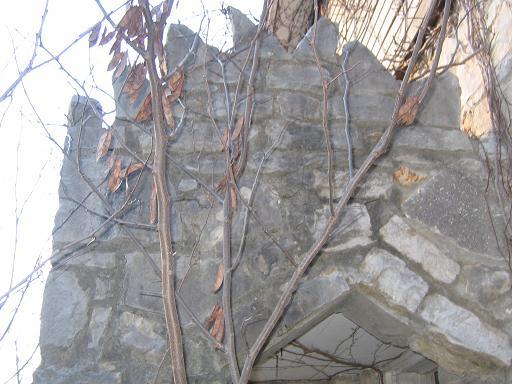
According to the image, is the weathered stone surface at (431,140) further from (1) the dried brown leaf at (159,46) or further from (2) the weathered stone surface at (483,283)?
(1) the dried brown leaf at (159,46)

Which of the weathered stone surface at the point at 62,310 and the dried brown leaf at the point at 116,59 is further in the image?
the weathered stone surface at the point at 62,310

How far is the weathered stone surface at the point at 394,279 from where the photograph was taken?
89.2 inches

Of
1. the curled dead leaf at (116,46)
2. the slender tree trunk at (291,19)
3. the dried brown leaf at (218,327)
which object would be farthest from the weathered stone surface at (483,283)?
the slender tree trunk at (291,19)

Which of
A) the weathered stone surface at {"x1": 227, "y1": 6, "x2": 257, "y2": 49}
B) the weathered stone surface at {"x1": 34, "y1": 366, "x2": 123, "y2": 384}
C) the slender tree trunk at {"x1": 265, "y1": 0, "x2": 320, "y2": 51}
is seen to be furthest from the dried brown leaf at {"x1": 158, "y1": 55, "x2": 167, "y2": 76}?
the slender tree trunk at {"x1": 265, "y1": 0, "x2": 320, "y2": 51}

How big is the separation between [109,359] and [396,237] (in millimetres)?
1066

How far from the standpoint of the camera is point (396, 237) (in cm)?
233

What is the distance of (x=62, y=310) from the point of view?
2162mm

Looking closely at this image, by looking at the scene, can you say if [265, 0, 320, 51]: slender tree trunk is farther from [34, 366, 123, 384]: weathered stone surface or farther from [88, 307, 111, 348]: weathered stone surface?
[34, 366, 123, 384]: weathered stone surface

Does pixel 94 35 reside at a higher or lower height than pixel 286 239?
higher

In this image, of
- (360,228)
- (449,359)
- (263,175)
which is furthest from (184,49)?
(449,359)

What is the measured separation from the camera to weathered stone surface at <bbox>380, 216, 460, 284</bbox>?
7.54ft

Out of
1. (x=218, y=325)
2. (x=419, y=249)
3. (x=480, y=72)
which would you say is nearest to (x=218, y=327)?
(x=218, y=325)

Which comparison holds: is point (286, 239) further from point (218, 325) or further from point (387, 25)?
point (387, 25)

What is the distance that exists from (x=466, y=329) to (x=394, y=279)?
291 mm
